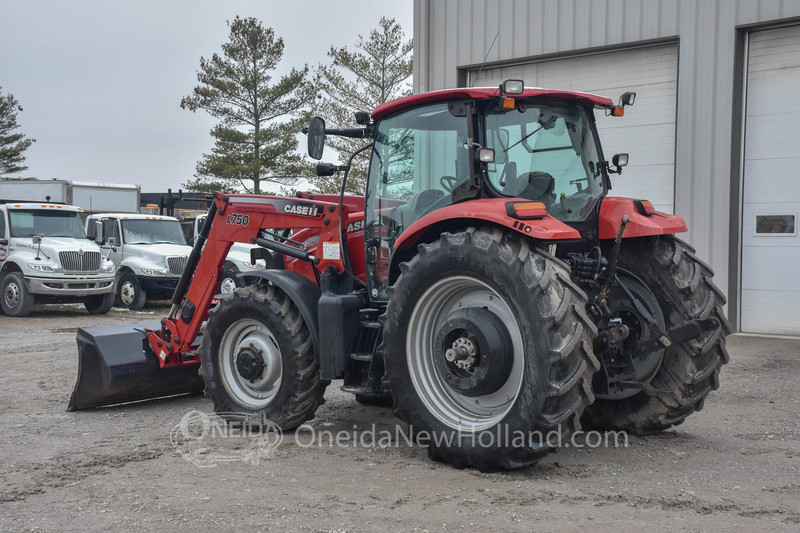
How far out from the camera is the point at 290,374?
600cm

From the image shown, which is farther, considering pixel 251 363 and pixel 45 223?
pixel 45 223

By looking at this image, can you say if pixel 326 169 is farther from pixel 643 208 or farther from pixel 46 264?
pixel 46 264

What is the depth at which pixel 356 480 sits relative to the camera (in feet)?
16.1

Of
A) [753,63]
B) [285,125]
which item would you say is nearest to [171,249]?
[753,63]

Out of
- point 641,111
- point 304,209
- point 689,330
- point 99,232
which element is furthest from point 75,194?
point 689,330

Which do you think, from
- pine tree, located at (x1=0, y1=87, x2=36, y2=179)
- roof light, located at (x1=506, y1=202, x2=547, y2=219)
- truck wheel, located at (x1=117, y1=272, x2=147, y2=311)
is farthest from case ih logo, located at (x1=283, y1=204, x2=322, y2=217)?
pine tree, located at (x1=0, y1=87, x2=36, y2=179)

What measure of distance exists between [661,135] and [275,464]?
9.20 meters

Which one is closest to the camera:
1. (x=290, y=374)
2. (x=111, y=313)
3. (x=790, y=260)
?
(x=290, y=374)

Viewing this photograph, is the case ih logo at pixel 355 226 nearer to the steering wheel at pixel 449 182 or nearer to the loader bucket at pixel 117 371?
the steering wheel at pixel 449 182

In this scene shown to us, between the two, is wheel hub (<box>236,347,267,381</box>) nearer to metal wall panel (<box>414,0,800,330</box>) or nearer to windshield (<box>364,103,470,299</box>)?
windshield (<box>364,103,470,299</box>)

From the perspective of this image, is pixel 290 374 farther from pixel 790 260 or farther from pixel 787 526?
pixel 790 260

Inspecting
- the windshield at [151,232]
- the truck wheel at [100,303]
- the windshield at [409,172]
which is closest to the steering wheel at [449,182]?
the windshield at [409,172]

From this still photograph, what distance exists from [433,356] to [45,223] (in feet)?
49.5
